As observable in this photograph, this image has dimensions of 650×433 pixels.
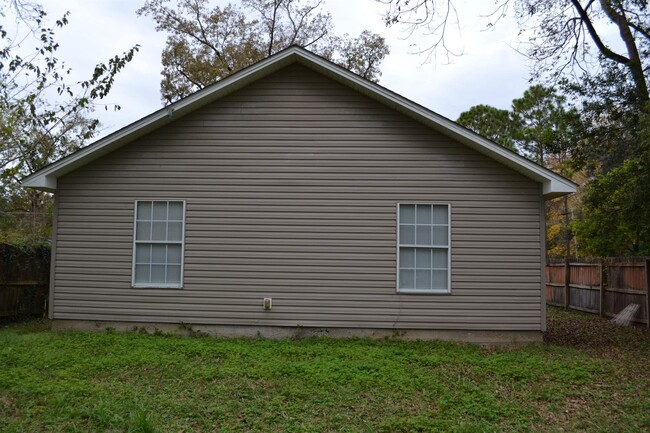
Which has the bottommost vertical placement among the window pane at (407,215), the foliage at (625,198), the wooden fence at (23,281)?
the wooden fence at (23,281)

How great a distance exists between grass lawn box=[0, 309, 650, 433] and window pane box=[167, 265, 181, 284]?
114 centimetres

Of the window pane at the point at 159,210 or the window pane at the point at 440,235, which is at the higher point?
the window pane at the point at 159,210

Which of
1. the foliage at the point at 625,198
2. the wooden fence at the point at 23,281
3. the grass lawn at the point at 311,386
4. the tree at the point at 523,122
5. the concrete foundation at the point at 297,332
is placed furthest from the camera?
the tree at the point at 523,122

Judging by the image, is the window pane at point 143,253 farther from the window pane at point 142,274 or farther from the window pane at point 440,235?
the window pane at point 440,235

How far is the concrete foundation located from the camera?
11.2 m

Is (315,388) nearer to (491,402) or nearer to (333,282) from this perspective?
(491,402)

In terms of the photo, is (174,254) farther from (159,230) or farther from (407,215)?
(407,215)

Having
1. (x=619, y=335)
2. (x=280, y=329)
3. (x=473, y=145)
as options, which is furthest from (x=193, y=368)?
(x=619, y=335)

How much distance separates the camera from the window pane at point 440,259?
11.4 meters

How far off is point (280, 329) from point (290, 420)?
431 centimetres

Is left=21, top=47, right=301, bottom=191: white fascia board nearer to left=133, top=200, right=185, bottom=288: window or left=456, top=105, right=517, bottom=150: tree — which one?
left=133, top=200, right=185, bottom=288: window

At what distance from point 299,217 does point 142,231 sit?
308 cm

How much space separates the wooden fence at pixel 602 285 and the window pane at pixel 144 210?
37.2ft

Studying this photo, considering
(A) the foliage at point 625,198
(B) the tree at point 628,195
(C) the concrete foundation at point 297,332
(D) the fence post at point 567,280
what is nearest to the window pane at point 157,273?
(C) the concrete foundation at point 297,332
